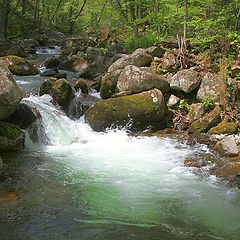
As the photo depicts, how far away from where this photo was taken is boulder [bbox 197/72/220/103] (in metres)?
12.1

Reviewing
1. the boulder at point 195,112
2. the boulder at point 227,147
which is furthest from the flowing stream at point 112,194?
the boulder at point 195,112

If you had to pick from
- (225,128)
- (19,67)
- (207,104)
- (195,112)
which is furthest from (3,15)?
(225,128)

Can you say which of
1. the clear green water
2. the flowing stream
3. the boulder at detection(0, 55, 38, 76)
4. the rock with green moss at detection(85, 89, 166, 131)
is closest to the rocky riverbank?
the rock with green moss at detection(85, 89, 166, 131)

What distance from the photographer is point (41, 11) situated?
36.8m

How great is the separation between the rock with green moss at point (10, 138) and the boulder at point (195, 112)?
16.8ft

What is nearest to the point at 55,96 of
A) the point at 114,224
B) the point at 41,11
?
the point at 114,224

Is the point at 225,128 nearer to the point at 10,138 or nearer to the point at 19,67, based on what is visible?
the point at 10,138

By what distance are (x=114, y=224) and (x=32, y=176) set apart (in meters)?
2.77

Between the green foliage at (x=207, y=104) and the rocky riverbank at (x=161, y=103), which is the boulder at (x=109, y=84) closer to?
the rocky riverbank at (x=161, y=103)

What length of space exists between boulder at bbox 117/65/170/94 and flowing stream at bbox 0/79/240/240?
2032 mm

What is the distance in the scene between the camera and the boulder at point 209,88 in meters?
12.1

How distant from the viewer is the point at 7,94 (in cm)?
912

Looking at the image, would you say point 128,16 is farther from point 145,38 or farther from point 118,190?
point 118,190

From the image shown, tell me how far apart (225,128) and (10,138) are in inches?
230
